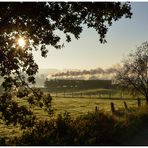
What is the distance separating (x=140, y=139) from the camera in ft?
59.6

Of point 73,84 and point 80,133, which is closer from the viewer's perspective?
point 80,133

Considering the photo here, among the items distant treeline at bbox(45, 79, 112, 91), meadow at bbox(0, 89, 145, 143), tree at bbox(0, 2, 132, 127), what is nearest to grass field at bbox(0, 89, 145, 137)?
meadow at bbox(0, 89, 145, 143)

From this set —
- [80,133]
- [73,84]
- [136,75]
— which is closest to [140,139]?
[80,133]

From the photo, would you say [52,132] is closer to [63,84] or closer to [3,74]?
[3,74]

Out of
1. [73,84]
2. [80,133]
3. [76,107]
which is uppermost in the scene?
[73,84]

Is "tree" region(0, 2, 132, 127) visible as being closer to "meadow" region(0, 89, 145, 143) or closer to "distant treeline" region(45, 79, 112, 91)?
"meadow" region(0, 89, 145, 143)

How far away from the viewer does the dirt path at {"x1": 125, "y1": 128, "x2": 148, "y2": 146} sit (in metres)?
16.9

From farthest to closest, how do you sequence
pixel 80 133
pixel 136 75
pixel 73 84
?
1. pixel 73 84
2. pixel 136 75
3. pixel 80 133

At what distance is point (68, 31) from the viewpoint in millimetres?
21750

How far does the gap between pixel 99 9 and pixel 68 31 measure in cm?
243

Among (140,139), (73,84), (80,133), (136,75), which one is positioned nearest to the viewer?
(80,133)

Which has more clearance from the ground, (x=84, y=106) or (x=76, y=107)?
(x=84, y=106)

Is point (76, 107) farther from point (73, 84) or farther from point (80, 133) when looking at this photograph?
point (73, 84)

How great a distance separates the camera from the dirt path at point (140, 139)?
1690 centimetres
